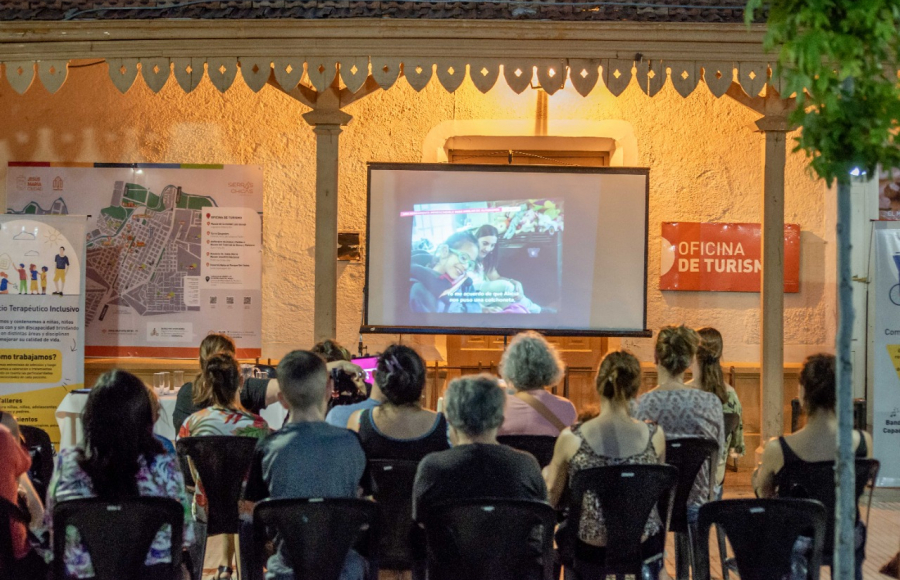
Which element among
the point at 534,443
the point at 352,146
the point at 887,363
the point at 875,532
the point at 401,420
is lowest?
the point at 875,532

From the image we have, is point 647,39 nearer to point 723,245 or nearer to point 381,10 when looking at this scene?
point 381,10

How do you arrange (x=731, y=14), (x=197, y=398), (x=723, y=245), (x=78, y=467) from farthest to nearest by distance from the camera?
(x=723, y=245) < (x=731, y=14) < (x=197, y=398) < (x=78, y=467)

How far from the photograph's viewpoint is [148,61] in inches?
254

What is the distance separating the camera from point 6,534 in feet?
10.6

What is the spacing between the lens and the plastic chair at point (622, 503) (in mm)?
3344

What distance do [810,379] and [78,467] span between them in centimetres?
284

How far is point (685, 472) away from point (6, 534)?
275cm

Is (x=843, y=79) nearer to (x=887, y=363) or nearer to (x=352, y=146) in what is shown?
(x=887, y=363)

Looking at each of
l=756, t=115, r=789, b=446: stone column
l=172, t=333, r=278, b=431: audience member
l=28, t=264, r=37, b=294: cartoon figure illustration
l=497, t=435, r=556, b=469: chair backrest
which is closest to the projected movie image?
l=756, t=115, r=789, b=446: stone column

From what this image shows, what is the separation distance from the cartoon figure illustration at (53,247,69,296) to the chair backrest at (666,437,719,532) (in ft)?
17.5

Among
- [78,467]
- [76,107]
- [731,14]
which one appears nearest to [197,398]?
[78,467]

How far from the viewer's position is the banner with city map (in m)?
8.26

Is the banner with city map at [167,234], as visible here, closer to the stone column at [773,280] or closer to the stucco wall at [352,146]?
the stucco wall at [352,146]

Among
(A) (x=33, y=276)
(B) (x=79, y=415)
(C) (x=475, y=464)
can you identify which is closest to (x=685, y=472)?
(C) (x=475, y=464)
